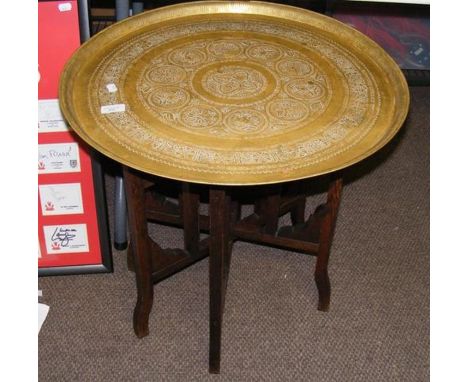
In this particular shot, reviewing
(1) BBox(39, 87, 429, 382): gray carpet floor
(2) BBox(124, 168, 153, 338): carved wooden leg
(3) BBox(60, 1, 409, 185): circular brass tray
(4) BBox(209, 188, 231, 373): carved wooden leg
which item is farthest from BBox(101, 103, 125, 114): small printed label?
(1) BBox(39, 87, 429, 382): gray carpet floor

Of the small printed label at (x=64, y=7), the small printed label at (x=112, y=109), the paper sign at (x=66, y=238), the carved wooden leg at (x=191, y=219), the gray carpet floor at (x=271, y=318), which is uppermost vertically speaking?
the small printed label at (x=64, y=7)

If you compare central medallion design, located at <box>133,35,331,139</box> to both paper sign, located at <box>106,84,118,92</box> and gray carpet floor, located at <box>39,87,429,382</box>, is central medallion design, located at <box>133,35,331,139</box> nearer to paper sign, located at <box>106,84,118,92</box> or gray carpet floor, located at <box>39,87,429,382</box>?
paper sign, located at <box>106,84,118,92</box>

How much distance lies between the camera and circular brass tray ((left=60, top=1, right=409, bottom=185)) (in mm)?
1541

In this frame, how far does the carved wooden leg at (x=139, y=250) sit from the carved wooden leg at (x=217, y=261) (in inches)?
8.9

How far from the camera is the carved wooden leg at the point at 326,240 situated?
194cm

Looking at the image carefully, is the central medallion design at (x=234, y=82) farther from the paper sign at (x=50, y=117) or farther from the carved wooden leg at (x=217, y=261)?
the paper sign at (x=50, y=117)

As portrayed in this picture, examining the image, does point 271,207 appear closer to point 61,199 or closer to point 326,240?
point 326,240

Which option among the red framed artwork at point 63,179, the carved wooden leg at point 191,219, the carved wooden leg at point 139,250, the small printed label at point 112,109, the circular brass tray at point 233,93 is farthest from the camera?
the carved wooden leg at point 191,219

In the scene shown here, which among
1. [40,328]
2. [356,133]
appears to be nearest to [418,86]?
[356,133]

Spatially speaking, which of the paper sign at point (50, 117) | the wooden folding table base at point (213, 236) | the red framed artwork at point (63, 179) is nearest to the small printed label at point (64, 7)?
the red framed artwork at point (63, 179)

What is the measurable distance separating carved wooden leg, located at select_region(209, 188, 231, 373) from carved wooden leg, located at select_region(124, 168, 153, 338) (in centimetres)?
23

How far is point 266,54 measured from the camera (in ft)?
6.15

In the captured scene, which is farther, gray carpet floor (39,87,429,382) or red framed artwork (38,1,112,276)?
gray carpet floor (39,87,429,382)

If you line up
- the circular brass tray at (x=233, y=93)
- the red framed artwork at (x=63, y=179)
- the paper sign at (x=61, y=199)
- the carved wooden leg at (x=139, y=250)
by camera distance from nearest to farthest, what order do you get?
the circular brass tray at (x=233, y=93) → the carved wooden leg at (x=139, y=250) → the red framed artwork at (x=63, y=179) → the paper sign at (x=61, y=199)
